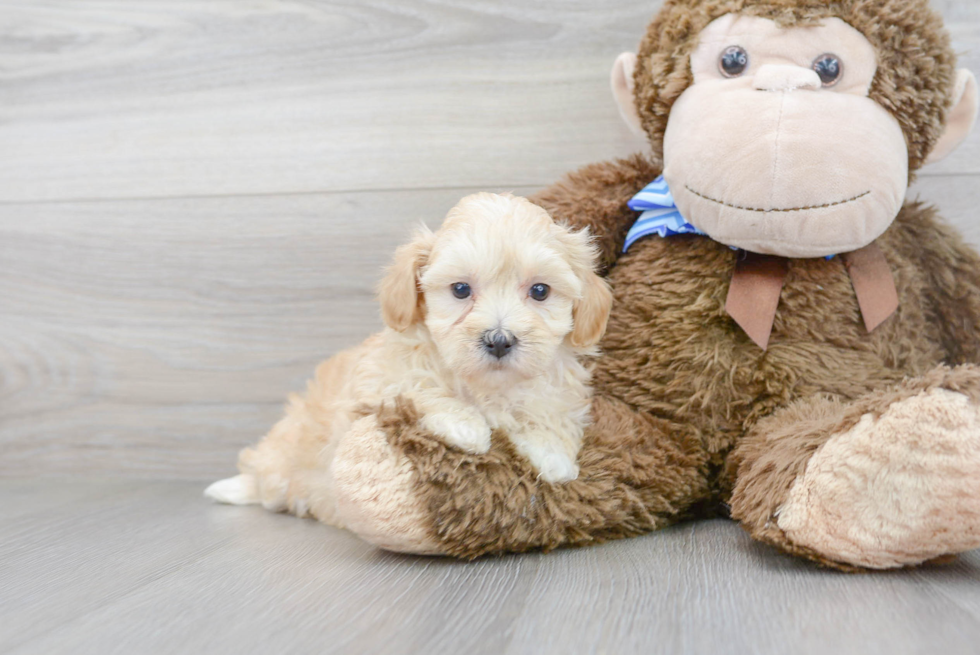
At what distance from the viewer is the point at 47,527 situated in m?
1.22

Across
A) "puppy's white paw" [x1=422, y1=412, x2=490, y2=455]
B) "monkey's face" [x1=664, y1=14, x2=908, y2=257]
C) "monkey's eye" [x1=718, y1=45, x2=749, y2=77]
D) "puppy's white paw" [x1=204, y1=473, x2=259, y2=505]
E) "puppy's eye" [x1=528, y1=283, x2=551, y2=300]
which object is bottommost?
"puppy's white paw" [x1=204, y1=473, x2=259, y2=505]

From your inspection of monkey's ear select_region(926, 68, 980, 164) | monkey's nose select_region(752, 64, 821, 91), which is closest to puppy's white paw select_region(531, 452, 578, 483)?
monkey's nose select_region(752, 64, 821, 91)

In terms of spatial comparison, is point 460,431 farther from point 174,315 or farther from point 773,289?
point 174,315

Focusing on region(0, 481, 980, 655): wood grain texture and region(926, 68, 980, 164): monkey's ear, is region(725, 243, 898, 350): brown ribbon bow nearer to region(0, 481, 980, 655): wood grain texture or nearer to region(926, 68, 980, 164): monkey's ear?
region(926, 68, 980, 164): monkey's ear

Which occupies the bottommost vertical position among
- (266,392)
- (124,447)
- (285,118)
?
(124,447)

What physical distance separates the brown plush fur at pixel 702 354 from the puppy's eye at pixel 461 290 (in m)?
Result: 0.16

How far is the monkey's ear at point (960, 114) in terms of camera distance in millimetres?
1062

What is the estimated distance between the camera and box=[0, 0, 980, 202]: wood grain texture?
1408 mm

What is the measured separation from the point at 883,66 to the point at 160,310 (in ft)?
4.39

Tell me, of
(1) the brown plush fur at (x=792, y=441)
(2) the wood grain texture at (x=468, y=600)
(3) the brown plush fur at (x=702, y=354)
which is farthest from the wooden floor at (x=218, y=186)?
(1) the brown plush fur at (x=792, y=441)

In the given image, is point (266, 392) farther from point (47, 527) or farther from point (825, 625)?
point (825, 625)

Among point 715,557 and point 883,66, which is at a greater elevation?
point 883,66

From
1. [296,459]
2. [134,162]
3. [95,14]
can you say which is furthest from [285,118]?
[296,459]

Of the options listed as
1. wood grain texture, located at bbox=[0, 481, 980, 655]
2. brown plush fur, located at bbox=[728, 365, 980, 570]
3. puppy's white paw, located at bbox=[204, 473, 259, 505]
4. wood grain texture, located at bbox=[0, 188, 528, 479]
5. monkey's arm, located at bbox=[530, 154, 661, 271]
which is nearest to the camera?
wood grain texture, located at bbox=[0, 481, 980, 655]
